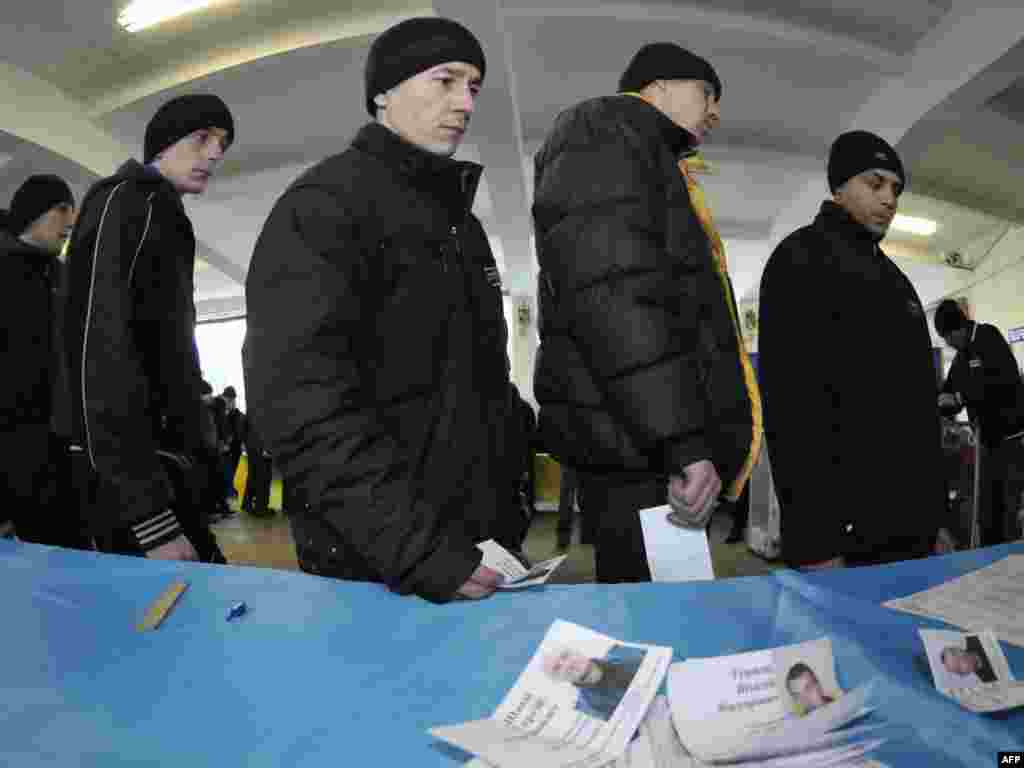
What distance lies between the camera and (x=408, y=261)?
3.55 ft

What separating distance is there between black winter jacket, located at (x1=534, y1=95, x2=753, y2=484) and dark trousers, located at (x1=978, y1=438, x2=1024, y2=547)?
3490 mm

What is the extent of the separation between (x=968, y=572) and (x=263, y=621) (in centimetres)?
101

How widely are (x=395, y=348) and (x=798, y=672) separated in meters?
0.72

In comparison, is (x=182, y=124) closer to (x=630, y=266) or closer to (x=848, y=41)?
(x=630, y=266)

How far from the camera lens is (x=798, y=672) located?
641mm

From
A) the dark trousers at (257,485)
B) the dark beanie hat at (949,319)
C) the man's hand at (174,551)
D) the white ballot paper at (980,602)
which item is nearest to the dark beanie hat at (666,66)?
the white ballot paper at (980,602)

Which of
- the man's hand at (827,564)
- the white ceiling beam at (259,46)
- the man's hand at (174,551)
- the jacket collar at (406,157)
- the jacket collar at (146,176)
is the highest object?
the white ceiling beam at (259,46)

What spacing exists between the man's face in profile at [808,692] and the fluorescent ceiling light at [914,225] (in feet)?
31.3

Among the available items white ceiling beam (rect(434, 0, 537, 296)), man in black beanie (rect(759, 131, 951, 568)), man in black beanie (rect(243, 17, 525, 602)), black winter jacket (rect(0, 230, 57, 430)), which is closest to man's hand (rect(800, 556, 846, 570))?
man in black beanie (rect(759, 131, 951, 568))

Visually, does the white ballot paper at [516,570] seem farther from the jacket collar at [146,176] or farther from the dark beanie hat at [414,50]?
the jacket collar at [146,176]

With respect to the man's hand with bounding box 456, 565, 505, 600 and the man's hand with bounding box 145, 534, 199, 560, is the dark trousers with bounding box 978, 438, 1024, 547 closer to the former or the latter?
the man's hand with bounding box 456, 565, 505, 600

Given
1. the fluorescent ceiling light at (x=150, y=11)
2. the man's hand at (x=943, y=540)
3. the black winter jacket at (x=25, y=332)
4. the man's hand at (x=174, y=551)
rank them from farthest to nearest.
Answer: the fluorescent ceiling light at (x=150, y=11) < the black winter jacket at (x=25, y=332) < the man's hand at (x=943, y=540) < the man's hand at (x=174, y=551)

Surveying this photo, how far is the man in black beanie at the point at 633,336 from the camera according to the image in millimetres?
1128

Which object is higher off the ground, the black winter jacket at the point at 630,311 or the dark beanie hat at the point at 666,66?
the dark beanie hat at the point at 666,66
